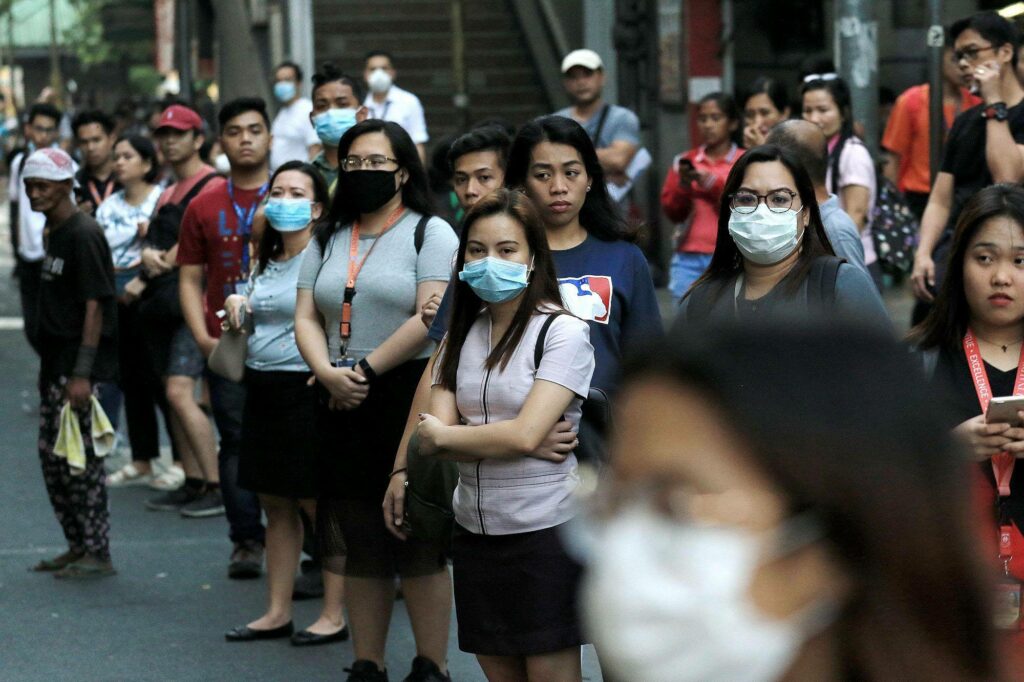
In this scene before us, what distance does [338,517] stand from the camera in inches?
225

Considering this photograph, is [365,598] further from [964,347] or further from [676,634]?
[676,634]

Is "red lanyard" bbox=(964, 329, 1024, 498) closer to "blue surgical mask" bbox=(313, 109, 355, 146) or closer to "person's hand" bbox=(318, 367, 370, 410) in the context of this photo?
"person's hand" bbox=(318, 367, 370, 410)

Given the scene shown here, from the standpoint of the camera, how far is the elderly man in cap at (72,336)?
7.41 m

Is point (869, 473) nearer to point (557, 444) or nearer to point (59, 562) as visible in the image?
point (557, 444)

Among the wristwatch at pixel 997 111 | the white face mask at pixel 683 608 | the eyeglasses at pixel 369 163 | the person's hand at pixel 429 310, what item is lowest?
the person's hand at pixel 429 310

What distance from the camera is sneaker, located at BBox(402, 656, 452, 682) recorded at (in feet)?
18.0

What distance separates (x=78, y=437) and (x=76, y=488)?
0.78 ft

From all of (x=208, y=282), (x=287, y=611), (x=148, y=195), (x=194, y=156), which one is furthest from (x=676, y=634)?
(x=148, y=195)

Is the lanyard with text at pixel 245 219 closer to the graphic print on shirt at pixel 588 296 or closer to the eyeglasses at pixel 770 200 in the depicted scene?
the graphic print on shirt at pixel 588 296

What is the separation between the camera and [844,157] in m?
7.47

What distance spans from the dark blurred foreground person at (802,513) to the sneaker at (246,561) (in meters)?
6.04

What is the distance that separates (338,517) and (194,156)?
3.55 meters

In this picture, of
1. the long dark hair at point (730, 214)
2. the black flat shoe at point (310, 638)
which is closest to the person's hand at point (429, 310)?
the long dark hair at point (730, 214)

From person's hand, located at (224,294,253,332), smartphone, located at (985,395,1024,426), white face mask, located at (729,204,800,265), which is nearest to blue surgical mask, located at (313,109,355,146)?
person's hand, located at (224,294,253,332)
